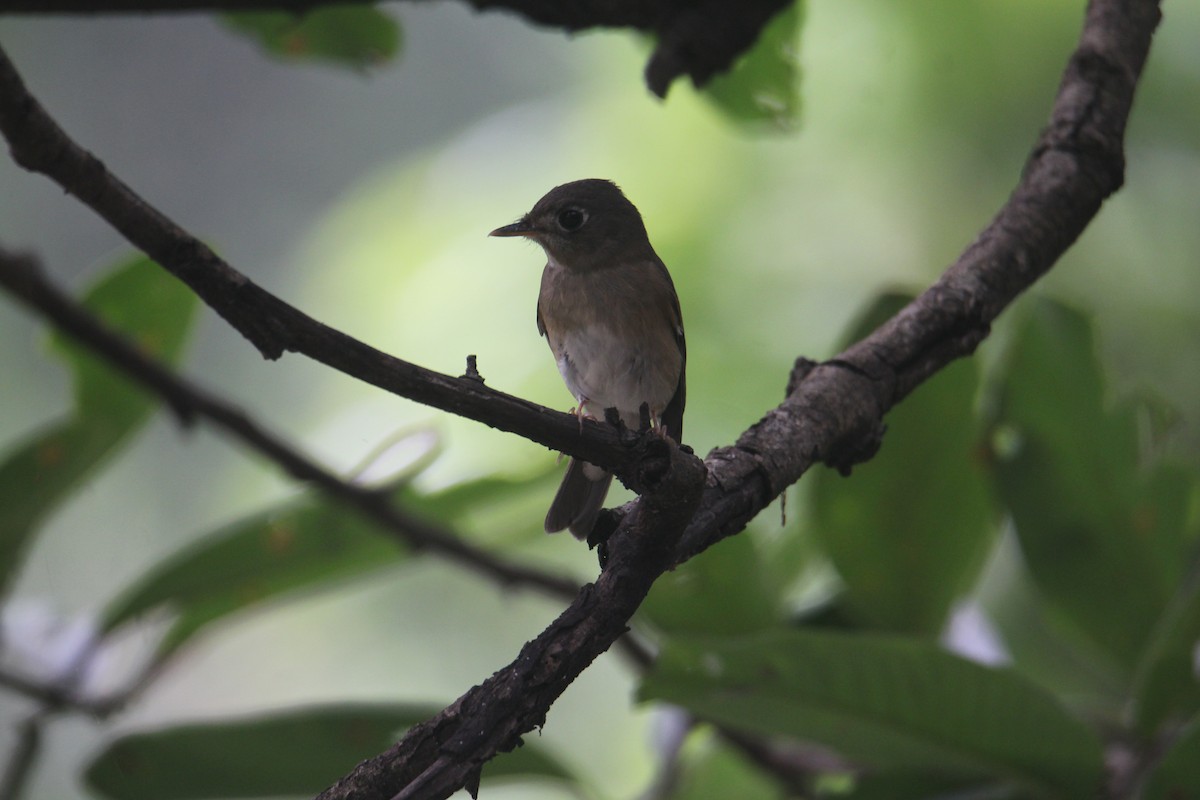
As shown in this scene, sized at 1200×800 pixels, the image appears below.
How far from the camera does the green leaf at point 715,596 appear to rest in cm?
246

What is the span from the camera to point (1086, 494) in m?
2.59

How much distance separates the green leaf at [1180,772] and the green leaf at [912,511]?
23.3 inches

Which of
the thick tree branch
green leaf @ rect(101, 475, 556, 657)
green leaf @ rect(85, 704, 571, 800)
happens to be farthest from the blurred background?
the thick tree branch

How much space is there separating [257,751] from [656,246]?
245 cm

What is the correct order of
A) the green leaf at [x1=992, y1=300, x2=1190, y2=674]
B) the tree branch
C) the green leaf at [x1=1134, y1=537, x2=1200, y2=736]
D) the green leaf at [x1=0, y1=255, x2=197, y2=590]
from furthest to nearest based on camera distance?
the green leaf at [x1=0, y1=255, x2=197, y2=590] → the green leaf at [x1=992, y1=300, x2=1190, y2=674] → the green leaf at [x1=1134, y1=537, x2=1200, y2=736] → the tree branch

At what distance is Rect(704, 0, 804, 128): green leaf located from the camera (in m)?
2.85

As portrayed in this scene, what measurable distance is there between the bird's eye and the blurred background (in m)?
0.77

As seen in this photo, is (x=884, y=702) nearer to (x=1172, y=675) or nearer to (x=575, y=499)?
(x=1172, y=675)

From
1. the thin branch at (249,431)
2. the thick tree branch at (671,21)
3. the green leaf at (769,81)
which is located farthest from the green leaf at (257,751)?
the green leaf at (769,81)

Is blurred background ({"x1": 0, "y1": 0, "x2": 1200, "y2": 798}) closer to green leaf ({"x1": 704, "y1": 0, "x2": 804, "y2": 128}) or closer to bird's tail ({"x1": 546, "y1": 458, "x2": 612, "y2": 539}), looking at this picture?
bird's tail ({"x1": 546, "y1": 458, "x2": 612, "y2": 539})

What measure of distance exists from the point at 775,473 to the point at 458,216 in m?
3.33

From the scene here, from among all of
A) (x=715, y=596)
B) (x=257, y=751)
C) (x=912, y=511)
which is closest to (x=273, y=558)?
(x=257, y=751)

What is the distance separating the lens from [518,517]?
10.6 feet

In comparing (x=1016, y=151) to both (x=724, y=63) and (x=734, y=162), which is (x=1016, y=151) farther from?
(x=724, y=63)
